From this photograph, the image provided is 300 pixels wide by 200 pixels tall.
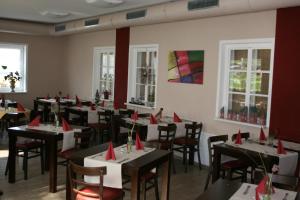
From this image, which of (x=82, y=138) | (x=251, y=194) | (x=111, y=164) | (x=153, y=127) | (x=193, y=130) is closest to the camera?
(x=251, y=194)

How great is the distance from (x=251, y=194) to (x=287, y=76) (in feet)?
9.36

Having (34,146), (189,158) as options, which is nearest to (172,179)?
(189,158)

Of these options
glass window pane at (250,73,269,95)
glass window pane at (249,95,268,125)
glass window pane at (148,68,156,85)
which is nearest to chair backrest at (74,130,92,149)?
glass window pane at (249,95,268,125)

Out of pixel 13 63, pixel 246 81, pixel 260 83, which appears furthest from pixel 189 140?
pixel 13 63

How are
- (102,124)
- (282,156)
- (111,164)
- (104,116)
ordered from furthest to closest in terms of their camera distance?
1. (104,116)
2. (102,124)
3. (282,156)
4. (111,164)

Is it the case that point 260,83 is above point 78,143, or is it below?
above

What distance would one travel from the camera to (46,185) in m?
4.68

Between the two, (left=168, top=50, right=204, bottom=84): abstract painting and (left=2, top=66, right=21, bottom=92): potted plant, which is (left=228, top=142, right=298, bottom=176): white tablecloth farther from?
(left=2, top=66, right=21, bottom=92): potted plant

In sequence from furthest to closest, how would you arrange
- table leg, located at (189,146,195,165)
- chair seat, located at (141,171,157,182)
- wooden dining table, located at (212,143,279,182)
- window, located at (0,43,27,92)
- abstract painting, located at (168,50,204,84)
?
window, located at (0,43,27,92) < abstract painting, located at (168,50,204,84) < table leg, located at (189,146,195,165) < wooden dining table, located at (212,143,279,182) < chair seat, located at (141,171,157,182)

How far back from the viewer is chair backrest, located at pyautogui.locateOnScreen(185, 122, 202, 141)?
18.6ft

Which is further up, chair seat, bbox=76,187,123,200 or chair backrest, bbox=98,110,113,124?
chair backrest, bbox=98,110,113,124

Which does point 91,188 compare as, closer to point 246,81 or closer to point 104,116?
point 246,81

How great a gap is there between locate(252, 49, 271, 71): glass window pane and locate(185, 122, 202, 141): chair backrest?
1.30 metres

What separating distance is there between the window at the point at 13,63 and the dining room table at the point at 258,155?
22.9 feet
